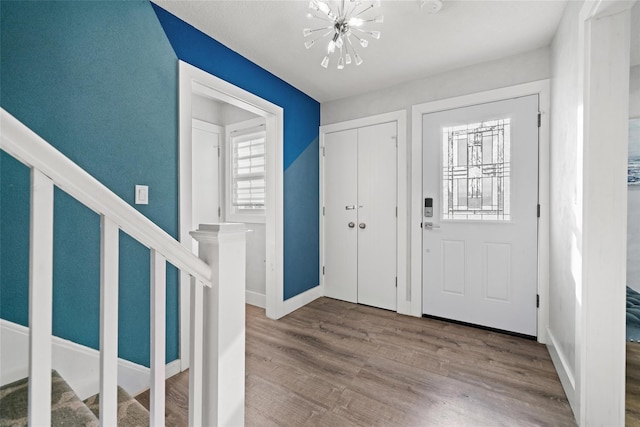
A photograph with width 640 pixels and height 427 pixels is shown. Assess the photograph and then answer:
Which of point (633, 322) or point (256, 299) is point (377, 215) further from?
point (633, 322)

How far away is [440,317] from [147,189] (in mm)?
2742

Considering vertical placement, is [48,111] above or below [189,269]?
above

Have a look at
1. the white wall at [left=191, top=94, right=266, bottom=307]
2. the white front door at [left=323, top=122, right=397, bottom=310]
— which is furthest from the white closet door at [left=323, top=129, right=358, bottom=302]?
the white wall at [left=191, top=94, right=266, bottom=307]

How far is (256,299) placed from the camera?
334 cm

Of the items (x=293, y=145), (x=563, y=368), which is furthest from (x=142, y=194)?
(x=563, y=368)

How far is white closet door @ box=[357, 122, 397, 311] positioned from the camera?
3066 millimetres

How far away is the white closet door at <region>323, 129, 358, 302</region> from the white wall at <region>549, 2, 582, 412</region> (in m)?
1.77

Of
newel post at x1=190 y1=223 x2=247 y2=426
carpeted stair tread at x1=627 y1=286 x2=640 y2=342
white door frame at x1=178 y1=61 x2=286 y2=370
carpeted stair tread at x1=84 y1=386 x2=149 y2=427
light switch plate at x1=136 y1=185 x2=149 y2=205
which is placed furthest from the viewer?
carpeted stair tread at x1=627 y1=286 x2=640 y2=342

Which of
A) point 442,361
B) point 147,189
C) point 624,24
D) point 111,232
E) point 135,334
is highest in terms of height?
point 624,24

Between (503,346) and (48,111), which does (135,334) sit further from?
(503,346)

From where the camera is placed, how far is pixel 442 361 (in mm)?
2076

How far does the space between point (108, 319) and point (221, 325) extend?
1.10 ft

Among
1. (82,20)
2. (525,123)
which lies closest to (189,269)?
(82,20)

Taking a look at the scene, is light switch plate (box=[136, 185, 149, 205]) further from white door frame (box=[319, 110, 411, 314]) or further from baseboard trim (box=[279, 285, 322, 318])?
white door frame (box=[319, 110, 411, 314])
